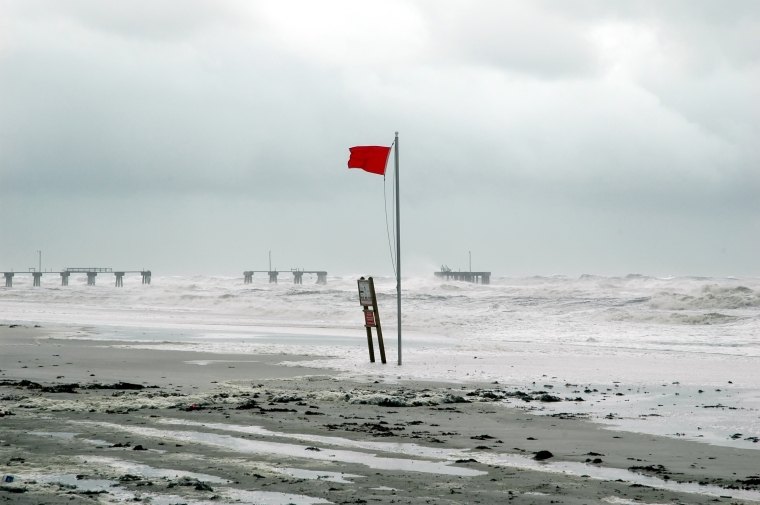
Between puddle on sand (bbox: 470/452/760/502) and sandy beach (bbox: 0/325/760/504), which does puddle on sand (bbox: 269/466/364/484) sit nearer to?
sandy beach (bbox: 0/325/760/504)

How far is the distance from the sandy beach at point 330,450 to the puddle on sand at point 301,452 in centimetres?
2

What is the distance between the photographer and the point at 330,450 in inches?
303

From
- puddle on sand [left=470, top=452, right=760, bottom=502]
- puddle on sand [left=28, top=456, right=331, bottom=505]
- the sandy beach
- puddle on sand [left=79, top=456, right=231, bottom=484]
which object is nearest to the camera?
puddle on sand [left=28, top=456, right=331, bottom=505]

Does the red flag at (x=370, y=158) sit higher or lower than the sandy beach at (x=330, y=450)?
higher

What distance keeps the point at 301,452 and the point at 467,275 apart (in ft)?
382

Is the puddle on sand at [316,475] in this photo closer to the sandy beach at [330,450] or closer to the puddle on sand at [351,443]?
the sandy beach at [330,450]

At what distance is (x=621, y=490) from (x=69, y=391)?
316 inches

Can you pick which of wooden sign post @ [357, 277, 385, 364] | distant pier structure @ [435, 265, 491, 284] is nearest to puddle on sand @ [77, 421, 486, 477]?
wooden sign post @ [357, 277, 385, 364]

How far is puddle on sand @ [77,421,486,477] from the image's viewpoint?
6.93m

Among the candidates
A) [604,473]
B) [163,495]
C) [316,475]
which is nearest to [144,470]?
[163,495]

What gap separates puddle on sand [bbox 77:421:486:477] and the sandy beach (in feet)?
0.05

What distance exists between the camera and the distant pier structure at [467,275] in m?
121

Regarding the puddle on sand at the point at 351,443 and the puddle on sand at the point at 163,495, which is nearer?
the puddle on sand at the point at 163,495

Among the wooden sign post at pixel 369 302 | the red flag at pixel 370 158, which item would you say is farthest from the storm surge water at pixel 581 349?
the red flag at pixel 370 158
